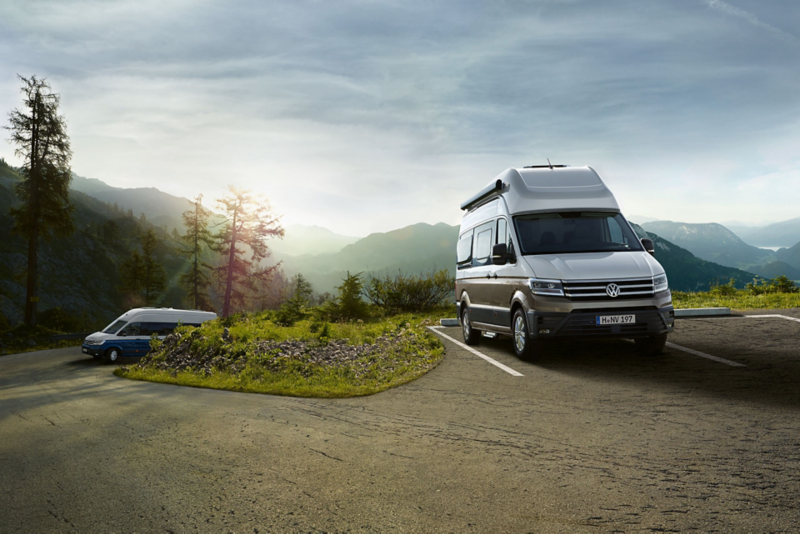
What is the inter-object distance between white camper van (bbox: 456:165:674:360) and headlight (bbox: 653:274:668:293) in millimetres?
18

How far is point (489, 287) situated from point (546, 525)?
A: 7420 mm

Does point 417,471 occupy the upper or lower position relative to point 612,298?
lower

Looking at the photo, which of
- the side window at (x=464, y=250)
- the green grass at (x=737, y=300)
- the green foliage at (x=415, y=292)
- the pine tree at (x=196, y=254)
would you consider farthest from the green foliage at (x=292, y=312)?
the pine tree at (x=196, y=254)

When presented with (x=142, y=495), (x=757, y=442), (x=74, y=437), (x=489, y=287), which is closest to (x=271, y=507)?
(x=142, y=495)

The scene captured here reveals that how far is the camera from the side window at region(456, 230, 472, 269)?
12122 mm

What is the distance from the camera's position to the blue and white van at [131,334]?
2402cm

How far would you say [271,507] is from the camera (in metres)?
3.43

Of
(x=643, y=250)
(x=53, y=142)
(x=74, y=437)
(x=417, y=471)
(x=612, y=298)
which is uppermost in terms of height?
(x=53, y=142)

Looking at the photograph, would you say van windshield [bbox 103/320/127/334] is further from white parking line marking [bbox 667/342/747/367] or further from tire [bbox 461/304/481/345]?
white parking line marking [bbox 667/342/747/367]

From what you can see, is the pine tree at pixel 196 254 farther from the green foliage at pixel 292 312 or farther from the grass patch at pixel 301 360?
the grass patch at pixel 301 360

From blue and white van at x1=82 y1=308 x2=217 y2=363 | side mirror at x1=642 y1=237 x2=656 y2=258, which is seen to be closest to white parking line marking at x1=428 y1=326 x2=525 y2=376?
side mirror at x1=642 y1=237 x2=656 y2=258

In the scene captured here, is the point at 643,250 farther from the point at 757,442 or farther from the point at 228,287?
the point at 228,287

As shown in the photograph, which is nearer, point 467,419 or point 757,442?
point 757,442

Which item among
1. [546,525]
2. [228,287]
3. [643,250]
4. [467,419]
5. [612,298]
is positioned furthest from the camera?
[228,287]
